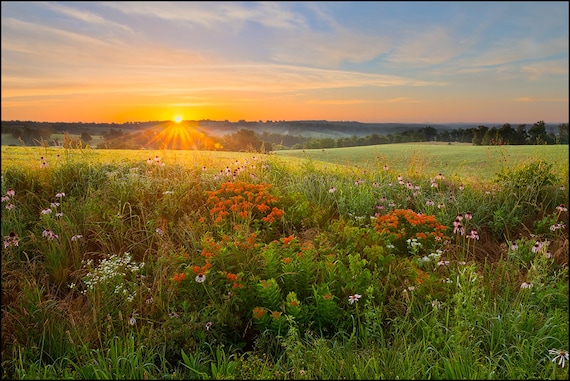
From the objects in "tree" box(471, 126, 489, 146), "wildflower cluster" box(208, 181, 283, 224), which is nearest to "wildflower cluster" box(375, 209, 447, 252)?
"wildflower cluster" box(208, 181, 283, 224)

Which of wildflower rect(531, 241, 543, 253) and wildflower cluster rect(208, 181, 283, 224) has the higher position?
wildflower cluster rect(208, 181, 283, 224)

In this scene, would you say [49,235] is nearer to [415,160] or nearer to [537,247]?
[537,247]

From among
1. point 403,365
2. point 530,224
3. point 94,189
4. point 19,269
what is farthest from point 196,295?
point 530,224

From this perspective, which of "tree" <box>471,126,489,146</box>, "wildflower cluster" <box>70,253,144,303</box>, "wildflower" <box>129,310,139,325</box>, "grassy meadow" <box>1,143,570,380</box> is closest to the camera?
"grassy meadow" <box>1,143,570,380</box>

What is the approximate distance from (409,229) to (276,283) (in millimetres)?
2250

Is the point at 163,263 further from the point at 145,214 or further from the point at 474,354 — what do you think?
the point at 474,354

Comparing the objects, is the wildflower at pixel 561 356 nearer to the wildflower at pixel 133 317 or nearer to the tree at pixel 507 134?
the wildflower at pixel 133 317

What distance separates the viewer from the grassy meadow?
2922 mm

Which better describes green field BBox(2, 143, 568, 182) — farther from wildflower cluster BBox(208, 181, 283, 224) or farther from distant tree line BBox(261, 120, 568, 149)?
wildflower cluster BBox(208, 181, 283, 224)

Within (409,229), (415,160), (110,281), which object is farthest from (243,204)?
(415,160)

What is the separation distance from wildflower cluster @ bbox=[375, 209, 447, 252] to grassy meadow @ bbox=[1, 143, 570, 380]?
23 mm

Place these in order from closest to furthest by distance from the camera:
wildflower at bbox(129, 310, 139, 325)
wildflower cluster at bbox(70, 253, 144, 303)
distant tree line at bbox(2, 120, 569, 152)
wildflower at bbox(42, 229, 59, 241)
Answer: wildflower at bbox(129, 310, 139, 325)
wildflower cluster at bbox(70, 253, 144, 303)
wildflower at bbox(42, 229, 59, 241)
distant tree line at bbox(2, 120, 569, 152)

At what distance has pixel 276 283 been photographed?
3.31 meters

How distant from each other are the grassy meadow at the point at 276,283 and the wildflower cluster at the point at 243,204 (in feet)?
0.10
